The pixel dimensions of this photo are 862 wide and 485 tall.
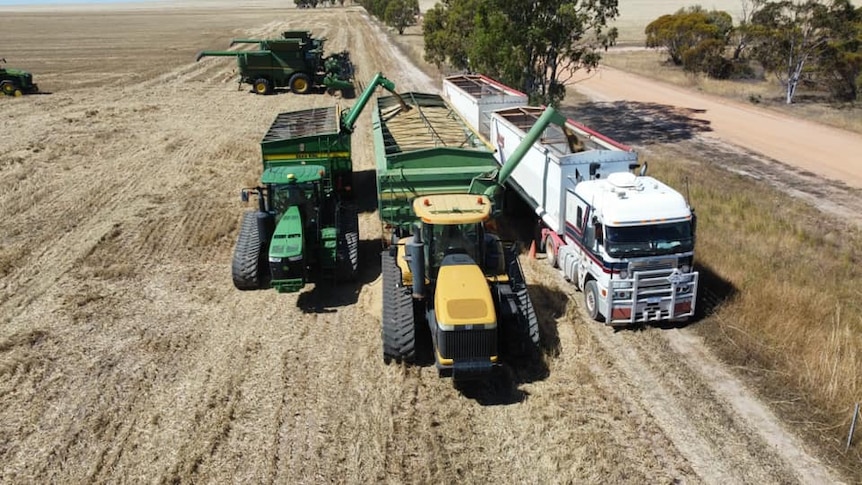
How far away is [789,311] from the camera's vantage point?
10703 millimetres

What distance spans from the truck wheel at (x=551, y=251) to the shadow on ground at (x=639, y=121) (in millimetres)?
13205

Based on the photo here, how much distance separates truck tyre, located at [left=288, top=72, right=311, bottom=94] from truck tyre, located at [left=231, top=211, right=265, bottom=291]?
75.5 ft

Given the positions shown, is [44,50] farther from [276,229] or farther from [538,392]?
[538,392]

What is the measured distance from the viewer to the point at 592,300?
1115 centimetres

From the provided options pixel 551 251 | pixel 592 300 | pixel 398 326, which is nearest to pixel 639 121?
pixel 551 251

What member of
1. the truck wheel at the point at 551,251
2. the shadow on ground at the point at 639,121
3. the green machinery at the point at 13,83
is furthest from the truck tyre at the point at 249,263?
the green machinery at the point at 13,83

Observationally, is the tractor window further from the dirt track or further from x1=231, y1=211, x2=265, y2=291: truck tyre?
x1=231, y1=211, x2=265, y2=291: truck tyre

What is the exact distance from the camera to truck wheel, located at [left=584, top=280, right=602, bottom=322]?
10961 millimetres

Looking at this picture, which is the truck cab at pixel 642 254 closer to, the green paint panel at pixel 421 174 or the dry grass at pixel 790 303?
the dry grass at pixel 790 303

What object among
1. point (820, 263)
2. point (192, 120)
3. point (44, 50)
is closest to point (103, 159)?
point (192, 120)

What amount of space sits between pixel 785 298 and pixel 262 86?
95.3ft

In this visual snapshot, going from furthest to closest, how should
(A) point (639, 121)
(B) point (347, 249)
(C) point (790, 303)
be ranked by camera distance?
(A) point (639, 121) → (B) point (347, 249) → (C) point (790, 303)

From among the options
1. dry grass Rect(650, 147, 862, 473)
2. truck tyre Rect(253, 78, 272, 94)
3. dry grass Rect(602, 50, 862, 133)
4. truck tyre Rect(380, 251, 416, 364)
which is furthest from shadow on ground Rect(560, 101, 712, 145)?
truck tyre Rect(380, 251, 416, 364)

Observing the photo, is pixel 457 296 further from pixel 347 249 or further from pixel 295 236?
pixel 347 249
